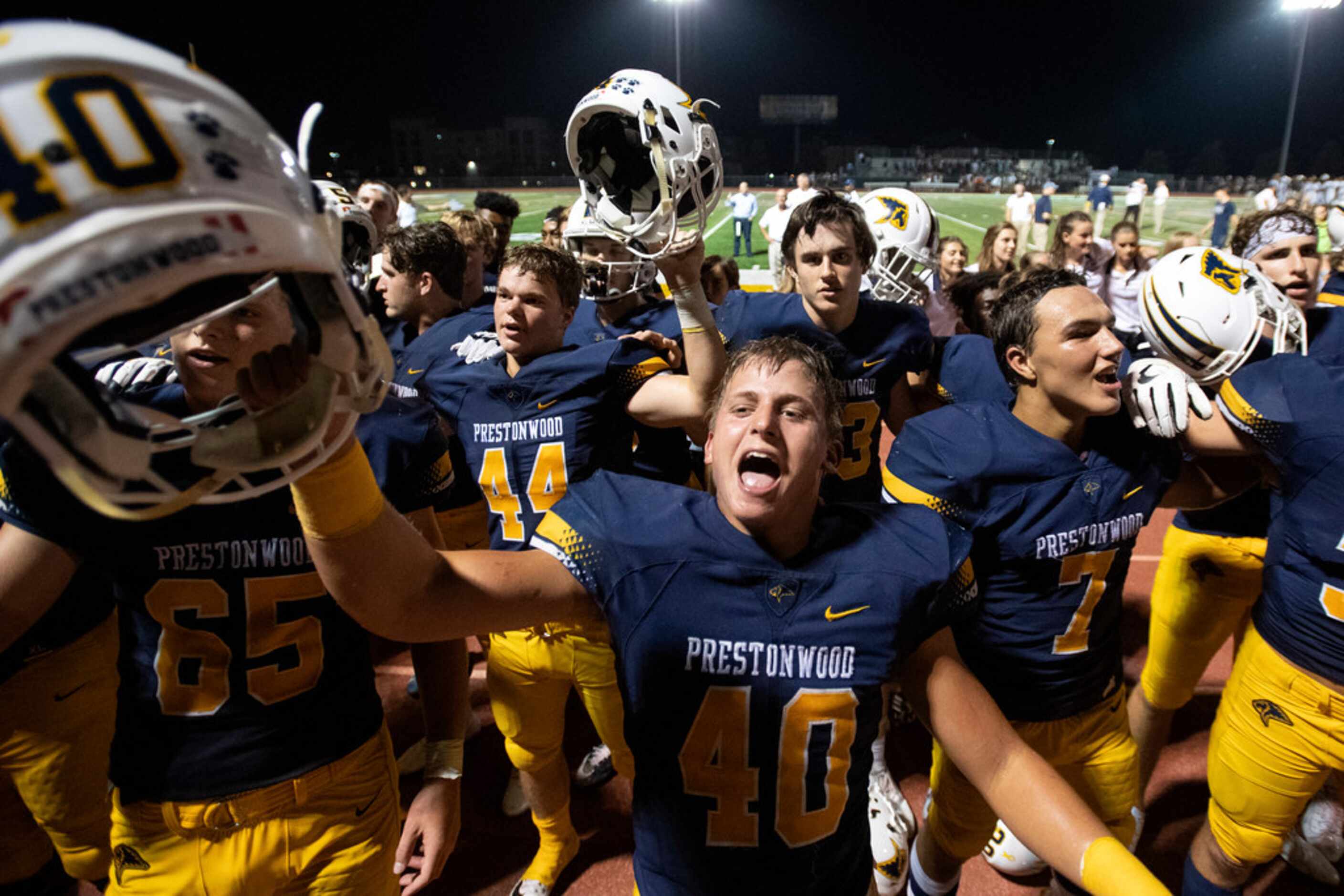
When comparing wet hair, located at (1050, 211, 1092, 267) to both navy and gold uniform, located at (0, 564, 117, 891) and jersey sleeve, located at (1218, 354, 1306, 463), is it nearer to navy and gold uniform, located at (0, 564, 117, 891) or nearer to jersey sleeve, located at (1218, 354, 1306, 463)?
jersey sleeve, located at (1218, 354, 1306, 463)

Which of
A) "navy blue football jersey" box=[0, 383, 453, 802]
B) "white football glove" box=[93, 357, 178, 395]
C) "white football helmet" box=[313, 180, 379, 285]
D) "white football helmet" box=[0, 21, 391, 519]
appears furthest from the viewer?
"white football helmet" box=[313, 180, 379, 285]

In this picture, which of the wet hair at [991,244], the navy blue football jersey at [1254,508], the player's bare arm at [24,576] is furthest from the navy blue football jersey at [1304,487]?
the wet hair at [991,244]

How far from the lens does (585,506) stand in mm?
1757

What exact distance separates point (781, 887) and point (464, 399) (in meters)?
2.19

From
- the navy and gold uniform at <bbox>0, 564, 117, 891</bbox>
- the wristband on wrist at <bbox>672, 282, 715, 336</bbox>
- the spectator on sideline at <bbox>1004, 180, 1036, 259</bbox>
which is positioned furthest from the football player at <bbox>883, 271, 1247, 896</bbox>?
the spectator on sideline at <bbox>1004, 180, 1036, 259</bbox>

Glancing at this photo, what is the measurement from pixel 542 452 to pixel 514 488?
188 millimetres

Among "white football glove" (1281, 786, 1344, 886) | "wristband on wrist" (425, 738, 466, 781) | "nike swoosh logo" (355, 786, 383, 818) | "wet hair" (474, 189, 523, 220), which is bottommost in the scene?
"white football glove" (1281, 786, 1344, 886)

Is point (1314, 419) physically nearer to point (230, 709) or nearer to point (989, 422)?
point (989, 422)

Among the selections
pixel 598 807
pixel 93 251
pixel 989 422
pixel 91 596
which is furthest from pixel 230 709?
pixel 989 422

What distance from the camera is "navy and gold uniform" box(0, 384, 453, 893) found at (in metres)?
1.78

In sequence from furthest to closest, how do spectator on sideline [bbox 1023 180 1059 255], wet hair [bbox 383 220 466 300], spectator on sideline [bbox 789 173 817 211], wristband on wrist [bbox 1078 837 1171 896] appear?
1. spectator on sideline [bbox 1023 180 1059 255]
2. spectator on sideline [bbox 789 173 817 211]
3. wet hair [bbox 383 220 466 300]
4. wristband on wrist [bbox 1078 837 1171 896]

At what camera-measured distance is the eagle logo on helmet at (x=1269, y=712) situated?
2416 millimetres

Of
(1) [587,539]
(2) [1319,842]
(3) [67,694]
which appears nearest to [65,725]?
(3) [67,694]

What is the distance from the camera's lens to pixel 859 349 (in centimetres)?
340
